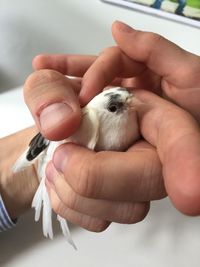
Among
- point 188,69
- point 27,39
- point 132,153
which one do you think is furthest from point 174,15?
point 132,153

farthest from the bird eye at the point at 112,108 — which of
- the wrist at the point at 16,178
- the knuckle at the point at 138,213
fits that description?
the wrist at the point at 16,178

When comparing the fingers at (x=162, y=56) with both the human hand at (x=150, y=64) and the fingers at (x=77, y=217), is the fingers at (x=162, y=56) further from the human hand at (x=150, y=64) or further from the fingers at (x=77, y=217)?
the fingers at (x=77, y=217)

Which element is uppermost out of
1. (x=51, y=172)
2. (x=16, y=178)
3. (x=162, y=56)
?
(x=162, y=56)

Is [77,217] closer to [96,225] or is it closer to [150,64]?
[96,225]

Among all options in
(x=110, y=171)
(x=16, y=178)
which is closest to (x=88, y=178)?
(x=110, y=171)

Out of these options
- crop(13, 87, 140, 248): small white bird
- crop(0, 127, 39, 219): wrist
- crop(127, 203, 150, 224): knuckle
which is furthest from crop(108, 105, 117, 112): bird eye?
crop(0, 127, 39, 219): wrist

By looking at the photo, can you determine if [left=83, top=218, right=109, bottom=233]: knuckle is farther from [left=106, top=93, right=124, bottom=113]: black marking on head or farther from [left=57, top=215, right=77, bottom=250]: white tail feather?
[left=106, top=93, right=124, bottom=113]: black marking on head

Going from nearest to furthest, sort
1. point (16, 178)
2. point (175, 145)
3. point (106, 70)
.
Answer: point (175, 145)
point (106, 70)
point (16, 178)

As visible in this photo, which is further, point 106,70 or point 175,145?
point 106,70
